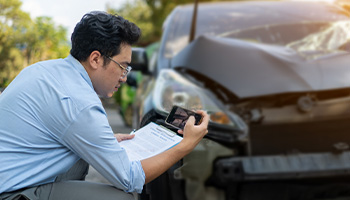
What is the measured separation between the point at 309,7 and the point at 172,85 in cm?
145

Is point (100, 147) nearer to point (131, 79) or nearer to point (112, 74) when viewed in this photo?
point (112, 74)

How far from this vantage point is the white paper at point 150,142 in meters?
1.60

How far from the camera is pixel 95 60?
156cm

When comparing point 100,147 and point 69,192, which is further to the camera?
point 69,192

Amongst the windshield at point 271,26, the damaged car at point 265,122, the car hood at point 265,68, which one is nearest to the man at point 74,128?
the damaged car at point 265,122

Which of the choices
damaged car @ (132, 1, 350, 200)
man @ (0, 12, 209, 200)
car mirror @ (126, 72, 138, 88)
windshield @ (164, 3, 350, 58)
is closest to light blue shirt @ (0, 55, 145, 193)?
man @ (0, 12, 209, 200)

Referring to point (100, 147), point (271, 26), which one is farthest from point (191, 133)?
point (271, 26)

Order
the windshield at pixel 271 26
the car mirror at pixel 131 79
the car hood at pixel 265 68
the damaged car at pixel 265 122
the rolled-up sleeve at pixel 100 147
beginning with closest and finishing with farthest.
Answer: the rolled-up sleeve at pixel 100 147 < the damaged car at pixel 265 122 < the car hood at pixel 265 68 < the windshield at pixel 271 26 < the car mirror at pixel 131 79

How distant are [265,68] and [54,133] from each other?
1140 mm

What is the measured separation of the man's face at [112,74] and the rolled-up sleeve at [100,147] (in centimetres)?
15

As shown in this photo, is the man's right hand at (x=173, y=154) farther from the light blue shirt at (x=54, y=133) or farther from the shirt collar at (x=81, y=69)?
the shirt collar at (x=81, y=69)

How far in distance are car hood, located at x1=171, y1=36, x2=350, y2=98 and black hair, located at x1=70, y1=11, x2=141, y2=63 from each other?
75cm

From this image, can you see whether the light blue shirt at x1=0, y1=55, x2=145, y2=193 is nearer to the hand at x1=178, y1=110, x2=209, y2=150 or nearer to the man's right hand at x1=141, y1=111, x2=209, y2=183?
the man's right hand at x1=141, y1=111, x2=209, y2=183

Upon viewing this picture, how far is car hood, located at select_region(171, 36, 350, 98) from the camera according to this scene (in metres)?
2.01
